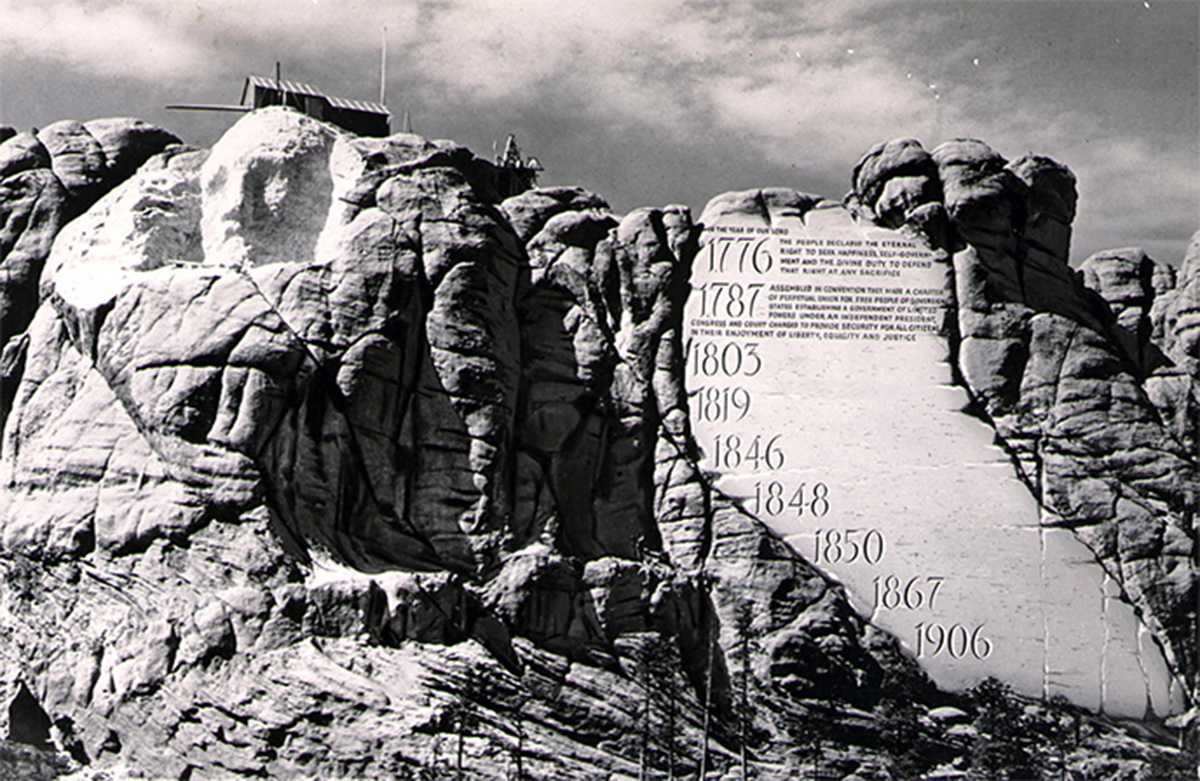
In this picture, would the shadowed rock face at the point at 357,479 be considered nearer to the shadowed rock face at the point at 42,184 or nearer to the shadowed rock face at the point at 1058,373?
the shadowed rock face at the point at 42,184

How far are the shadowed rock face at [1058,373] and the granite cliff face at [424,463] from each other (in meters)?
0.05

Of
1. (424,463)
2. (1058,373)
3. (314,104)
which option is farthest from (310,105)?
(1058,373)

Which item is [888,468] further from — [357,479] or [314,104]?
[314,104]

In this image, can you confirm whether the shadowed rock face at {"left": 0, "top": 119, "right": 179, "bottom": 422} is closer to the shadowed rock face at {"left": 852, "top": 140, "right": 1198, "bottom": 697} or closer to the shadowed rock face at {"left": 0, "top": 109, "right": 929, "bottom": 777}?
the shadowed rock face at {"left": 0, "top": 109, "right": 929, "bottom": 777}

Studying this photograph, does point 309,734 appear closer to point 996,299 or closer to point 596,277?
point 596,277

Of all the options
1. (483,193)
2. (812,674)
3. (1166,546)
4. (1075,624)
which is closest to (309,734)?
(812,674)

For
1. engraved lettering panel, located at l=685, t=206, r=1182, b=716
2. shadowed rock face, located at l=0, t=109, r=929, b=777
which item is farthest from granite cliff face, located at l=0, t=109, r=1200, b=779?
engraved lettering panel, located at l=685, t=206, r=1182, b=716

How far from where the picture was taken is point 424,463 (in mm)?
26422

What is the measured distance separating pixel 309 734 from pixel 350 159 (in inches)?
362

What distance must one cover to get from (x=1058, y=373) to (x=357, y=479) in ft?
37.3

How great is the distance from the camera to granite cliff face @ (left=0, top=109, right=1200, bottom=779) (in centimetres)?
2447

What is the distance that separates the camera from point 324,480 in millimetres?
25641

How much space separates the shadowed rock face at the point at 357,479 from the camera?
24344 mm

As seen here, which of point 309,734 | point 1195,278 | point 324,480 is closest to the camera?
point 309,734
